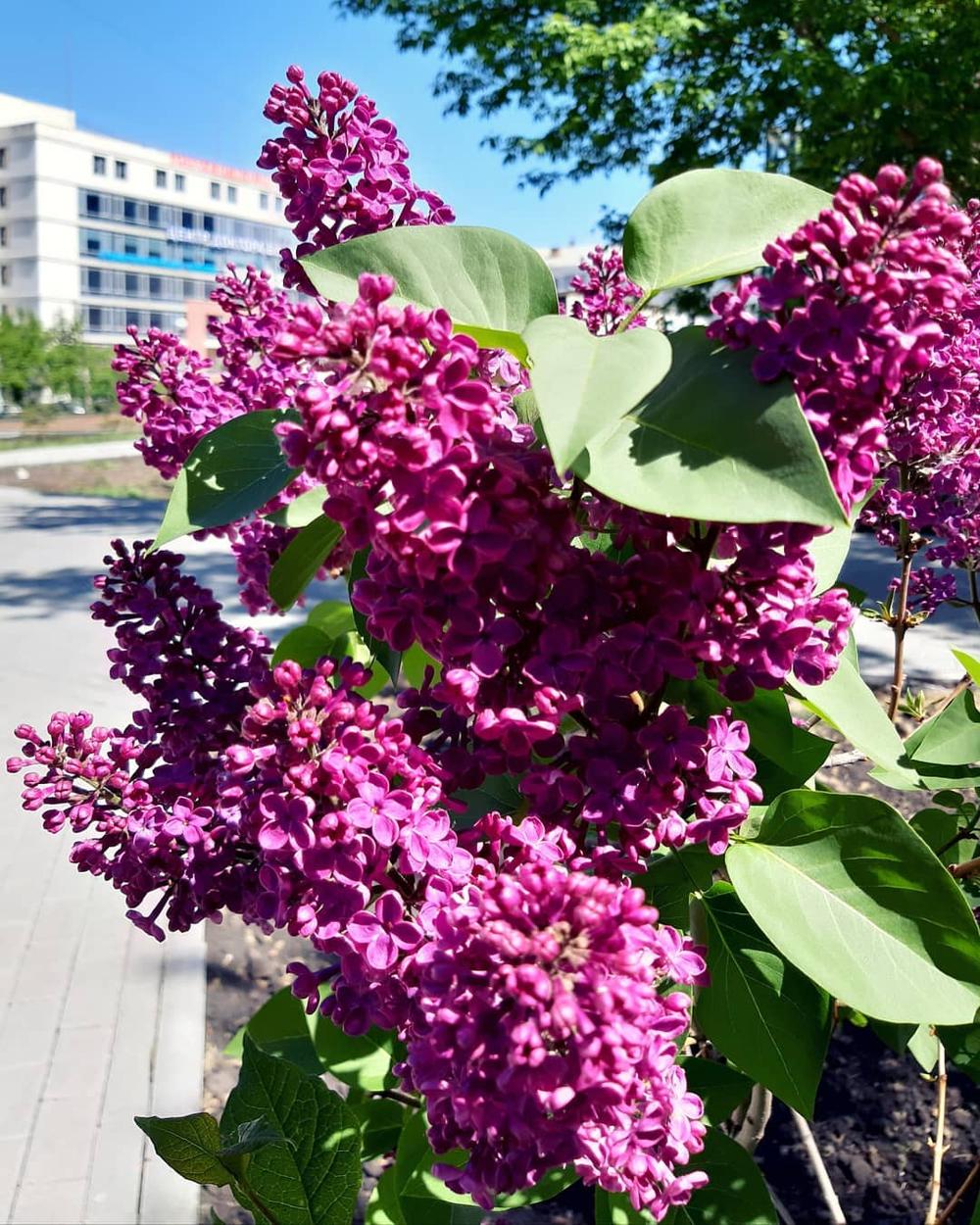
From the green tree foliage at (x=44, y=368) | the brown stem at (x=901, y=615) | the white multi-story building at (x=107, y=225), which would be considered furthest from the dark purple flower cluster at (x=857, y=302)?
the white multi-story building at (x=107, y=225)

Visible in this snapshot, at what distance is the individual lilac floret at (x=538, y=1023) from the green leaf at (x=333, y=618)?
826 millimetres

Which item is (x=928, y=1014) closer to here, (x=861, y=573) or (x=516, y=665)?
(x=516, y=665)

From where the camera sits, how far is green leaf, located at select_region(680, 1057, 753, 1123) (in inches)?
48.6

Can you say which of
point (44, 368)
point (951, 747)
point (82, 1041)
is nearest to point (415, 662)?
point (951, 747)

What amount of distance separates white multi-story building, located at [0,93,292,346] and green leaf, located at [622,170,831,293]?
50558 mm

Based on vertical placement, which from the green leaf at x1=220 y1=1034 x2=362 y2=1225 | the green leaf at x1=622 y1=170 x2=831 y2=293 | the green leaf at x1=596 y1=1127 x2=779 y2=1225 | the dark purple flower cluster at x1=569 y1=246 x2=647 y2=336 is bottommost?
the green leaf at x1=596 y1=1127 x2=779 y2=1225

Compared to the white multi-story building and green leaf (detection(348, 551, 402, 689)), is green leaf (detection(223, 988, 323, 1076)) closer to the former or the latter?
green leaf (detection(348, 551, 402, 689))

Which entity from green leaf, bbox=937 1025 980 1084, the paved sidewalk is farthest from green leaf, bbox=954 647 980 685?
the paved sidewalk

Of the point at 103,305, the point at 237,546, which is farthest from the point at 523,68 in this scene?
the point at 103,305

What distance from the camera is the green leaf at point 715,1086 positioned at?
1.23 m

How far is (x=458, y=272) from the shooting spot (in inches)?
27.4

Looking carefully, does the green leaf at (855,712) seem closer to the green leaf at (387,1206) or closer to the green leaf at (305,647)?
the green leaf at (305,647)

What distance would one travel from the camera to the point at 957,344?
107 cm

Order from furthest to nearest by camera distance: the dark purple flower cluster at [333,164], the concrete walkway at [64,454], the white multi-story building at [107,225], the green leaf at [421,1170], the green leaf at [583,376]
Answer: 1. the white multi-story building at [107,225]
2. the concrete walkway at [64,454]
3. the green leaf at [421,1170]
4. the dark purple flower cluster at [333,164]
5. the green leaf at [583,376]
